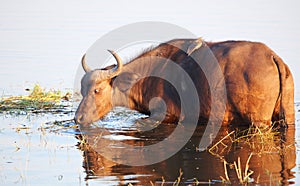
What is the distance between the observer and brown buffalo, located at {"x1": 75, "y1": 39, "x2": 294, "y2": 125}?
35.5ft

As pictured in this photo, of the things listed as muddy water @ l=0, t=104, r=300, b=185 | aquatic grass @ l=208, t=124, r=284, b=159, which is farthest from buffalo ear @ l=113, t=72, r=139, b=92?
aquatic grass @ l=208, t=124, r=284, b=159

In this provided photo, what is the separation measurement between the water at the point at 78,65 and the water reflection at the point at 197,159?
0.01 m

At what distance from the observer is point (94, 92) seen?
454 inches

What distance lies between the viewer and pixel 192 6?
27484 millimetres

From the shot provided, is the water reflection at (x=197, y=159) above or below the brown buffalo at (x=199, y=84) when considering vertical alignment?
below

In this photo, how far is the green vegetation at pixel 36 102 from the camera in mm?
12641

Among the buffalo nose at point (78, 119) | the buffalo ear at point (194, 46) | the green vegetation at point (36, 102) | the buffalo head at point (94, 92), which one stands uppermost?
the buffalo ear at point (194, 46)

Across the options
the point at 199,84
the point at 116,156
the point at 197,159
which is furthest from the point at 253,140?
the point at 116,156

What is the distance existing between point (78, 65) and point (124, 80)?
5303mm

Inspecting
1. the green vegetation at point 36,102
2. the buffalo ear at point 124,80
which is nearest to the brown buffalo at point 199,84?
the buffalo ear at point 124,80

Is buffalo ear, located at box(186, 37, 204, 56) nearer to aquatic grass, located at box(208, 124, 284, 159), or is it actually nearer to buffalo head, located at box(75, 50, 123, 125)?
buffalo head, located at box(75, 50, 123, 125)

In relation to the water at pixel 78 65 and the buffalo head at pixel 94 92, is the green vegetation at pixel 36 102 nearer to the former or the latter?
the water at pixel 78 65

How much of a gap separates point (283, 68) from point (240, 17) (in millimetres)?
13376

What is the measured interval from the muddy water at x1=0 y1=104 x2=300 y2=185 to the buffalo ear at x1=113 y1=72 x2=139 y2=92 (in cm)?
61
